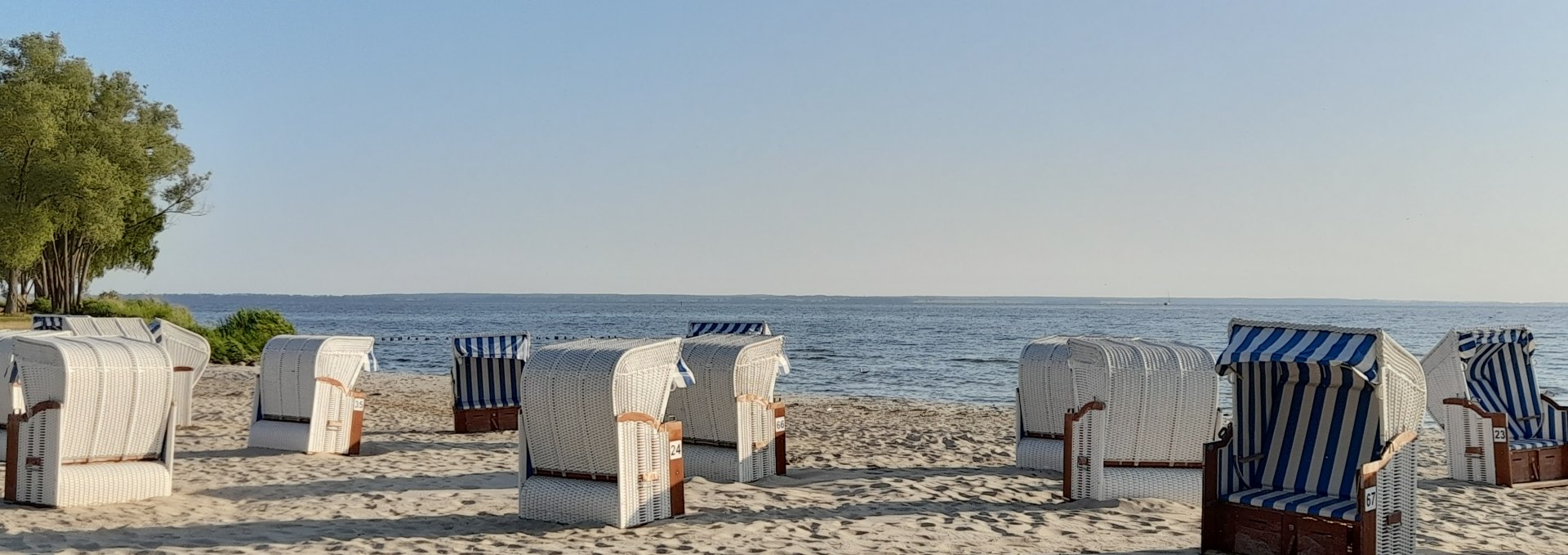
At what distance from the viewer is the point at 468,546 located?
7262 mm

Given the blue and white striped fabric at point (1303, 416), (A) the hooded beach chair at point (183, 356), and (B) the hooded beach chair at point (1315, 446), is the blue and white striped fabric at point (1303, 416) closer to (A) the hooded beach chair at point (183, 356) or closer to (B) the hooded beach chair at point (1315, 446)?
(B) the hooded beach chair at point (1315, 446)

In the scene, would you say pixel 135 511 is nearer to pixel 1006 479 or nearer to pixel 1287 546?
pixel 1006 479

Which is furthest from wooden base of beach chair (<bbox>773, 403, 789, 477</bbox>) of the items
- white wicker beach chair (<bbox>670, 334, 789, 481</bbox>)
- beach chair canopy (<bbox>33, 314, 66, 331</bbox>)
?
beach chair canopy (<bbox>33, 314, 66, 331</bbox>)

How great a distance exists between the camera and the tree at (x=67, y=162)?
33.9 m

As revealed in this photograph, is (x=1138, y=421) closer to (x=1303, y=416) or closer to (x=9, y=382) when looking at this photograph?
(x=1303, y=416)

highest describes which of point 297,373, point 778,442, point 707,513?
point 297,373

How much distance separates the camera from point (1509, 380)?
11.1 metres

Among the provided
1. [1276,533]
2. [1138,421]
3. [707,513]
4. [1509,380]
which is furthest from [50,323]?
[1509,380]

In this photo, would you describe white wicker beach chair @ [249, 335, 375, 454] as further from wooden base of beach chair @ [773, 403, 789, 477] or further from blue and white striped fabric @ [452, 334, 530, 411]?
wooden base of beach chair @ [773, 403, 789, 477]

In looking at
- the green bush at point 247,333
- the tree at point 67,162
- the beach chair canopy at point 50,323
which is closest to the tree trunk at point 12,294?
the tree at point 67,162

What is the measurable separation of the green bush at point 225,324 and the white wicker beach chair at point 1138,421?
21049 mm

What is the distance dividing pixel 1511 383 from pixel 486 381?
1108cm

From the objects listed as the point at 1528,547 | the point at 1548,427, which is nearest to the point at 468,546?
the point at 1528,547

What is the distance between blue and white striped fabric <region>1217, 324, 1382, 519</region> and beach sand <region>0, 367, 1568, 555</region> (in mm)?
691
